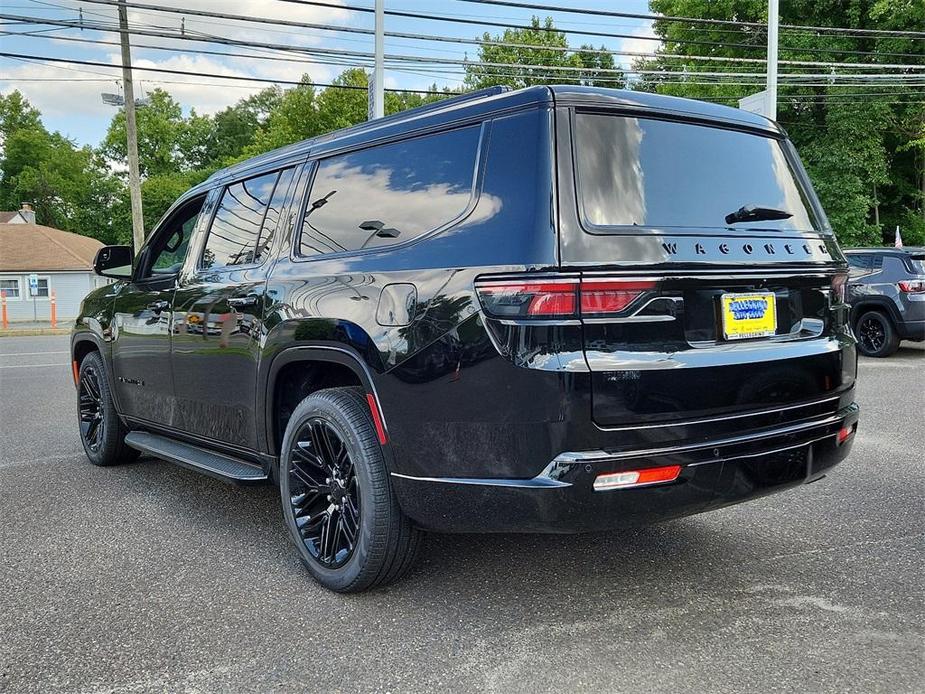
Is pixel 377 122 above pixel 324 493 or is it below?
above

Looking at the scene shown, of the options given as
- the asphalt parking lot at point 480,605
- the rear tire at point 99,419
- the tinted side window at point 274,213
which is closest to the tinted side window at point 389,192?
the tinted side window at point 274,213

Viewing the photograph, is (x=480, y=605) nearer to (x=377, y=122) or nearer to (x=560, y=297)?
(x=560, y=297)

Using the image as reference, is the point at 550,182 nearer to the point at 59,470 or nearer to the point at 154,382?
the point at 154,382

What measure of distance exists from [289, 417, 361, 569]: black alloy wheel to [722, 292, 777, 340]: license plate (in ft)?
5.07

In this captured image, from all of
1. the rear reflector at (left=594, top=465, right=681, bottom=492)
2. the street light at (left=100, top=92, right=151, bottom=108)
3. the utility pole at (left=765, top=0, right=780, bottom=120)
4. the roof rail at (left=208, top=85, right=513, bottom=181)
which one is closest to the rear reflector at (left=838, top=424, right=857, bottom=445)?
the rear reflector at (left=594, top=465, right=681, bottom=492)

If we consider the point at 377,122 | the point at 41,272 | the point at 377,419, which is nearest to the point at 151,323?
the point at 377,122

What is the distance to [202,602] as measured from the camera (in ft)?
10.5

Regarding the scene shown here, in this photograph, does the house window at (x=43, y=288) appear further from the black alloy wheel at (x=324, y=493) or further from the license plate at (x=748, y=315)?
the license plate at (x=748, y=315)

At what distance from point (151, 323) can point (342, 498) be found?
2.05 metres

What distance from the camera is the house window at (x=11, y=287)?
39.1 metres

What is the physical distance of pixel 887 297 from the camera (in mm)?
11633

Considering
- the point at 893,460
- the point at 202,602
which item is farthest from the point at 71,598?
the point at 893,460

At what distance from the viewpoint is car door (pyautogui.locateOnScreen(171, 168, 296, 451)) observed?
379 cm

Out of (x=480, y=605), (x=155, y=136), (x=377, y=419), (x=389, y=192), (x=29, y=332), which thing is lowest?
(x=29, y=332)
